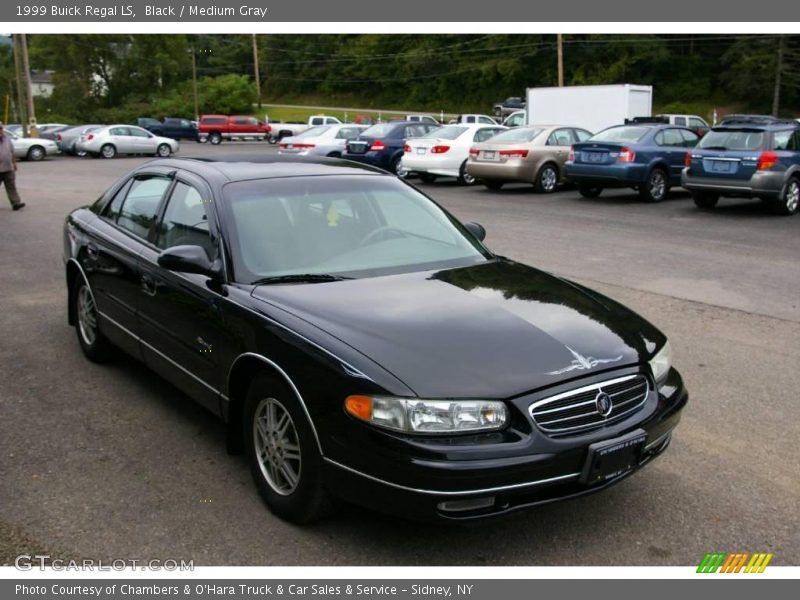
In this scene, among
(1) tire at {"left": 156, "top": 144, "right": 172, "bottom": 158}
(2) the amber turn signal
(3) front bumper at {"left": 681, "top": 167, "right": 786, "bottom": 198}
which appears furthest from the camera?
(1) tire at {"left": 156, "top": 144, "right": 172, "bottom": 158}

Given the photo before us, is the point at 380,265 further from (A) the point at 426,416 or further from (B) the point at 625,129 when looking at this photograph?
(B) the point at 625,129

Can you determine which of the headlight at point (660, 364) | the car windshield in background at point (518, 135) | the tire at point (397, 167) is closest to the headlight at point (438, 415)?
the headlight at point (660, 364)

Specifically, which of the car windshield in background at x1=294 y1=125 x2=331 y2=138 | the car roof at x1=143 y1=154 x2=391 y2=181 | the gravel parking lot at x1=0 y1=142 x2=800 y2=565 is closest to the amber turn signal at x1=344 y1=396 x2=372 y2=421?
the gravel parking lot at x1=0 y1=142 x2=800 y2=565

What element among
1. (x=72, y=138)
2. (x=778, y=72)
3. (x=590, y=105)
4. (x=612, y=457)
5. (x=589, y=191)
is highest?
(x=778, y=72)

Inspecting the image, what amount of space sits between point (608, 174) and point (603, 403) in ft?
45.8

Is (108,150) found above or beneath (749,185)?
beneath

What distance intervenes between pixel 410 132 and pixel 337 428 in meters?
20.2


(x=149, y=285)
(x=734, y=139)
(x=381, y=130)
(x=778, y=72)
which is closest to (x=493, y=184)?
(x=381, y=130)

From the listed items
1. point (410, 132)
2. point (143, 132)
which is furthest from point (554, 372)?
point (143, 132)

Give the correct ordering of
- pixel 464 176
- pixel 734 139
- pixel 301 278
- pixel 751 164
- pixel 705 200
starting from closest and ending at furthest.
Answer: pixel 301 278
pixel 751 164
pixel 734 139
pixel 705 200
pixel 464 176

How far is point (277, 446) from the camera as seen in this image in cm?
384

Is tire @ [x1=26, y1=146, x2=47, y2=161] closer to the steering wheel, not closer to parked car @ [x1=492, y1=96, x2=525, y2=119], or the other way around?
the steering wheel

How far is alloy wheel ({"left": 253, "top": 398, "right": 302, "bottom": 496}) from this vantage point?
3736 millimetres

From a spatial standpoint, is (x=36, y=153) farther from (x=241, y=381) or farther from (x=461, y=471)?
(x=461, y=471)
